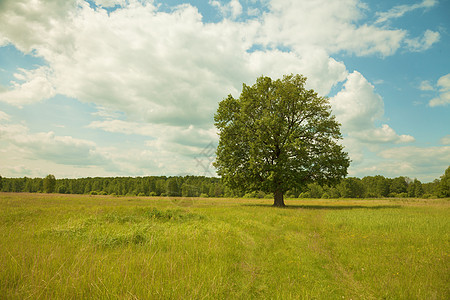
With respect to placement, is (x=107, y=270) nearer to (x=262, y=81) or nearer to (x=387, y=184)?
(x=262, y=81)

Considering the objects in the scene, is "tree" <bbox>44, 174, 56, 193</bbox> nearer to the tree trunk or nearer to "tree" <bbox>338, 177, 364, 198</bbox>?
the tree trunk

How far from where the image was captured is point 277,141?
1017 inches

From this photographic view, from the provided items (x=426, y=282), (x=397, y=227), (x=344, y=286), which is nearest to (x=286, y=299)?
(x=344, y=286)

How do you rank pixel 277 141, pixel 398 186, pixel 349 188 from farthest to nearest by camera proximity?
pixel 398 186
pixel 349 188
pixel 277 141

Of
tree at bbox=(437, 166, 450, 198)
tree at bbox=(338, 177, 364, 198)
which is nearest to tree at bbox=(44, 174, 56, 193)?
tree at bbox=(338, 177, 364, 198)

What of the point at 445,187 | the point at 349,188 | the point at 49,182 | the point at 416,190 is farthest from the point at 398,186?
the point at 49,182

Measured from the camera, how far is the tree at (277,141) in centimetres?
2469

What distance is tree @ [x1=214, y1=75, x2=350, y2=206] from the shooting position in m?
24.7

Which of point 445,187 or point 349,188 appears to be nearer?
point 445,187

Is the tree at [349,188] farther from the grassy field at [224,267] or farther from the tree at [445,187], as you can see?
the grassy field at [224,267]

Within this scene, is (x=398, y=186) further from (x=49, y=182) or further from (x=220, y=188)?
(x=49, y=182)

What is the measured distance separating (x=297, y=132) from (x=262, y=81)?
27.3ft

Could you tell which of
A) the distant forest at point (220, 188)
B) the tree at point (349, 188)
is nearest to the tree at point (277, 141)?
the distant forest at point (220, 188)

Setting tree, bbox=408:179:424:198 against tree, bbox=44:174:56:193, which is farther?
tree, bbox=408:179:424:198
